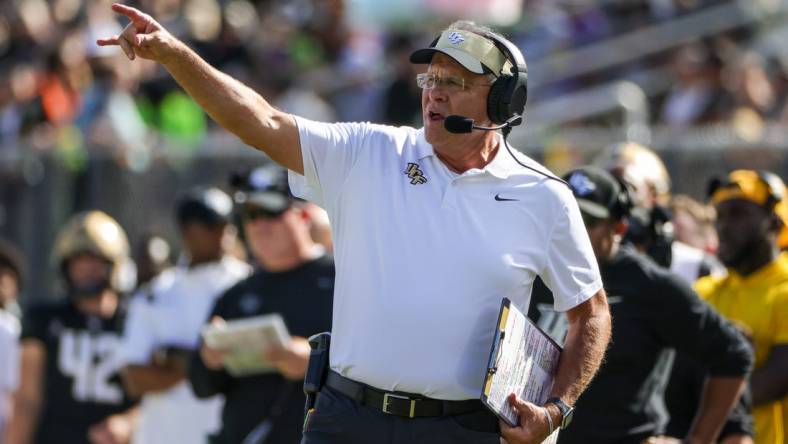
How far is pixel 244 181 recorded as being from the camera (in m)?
7.87

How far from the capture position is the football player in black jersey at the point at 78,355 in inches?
357

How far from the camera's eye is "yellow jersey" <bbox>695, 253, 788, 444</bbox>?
7.04 m

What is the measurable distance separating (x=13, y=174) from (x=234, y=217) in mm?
4693

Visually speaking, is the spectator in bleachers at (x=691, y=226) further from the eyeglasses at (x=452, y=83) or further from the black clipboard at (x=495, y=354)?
the black clipboard at (x=495, y=354)

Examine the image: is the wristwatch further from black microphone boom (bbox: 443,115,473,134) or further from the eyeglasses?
the eyeglasses

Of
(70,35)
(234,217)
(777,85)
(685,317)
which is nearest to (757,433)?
(685,317)

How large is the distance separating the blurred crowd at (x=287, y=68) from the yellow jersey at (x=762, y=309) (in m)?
4.59

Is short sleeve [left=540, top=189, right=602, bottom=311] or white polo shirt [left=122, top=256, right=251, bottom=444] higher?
short sleeve [left=540, top=189, right=602, bottom=311]

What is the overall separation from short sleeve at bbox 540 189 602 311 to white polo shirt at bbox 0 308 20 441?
5.03 metres

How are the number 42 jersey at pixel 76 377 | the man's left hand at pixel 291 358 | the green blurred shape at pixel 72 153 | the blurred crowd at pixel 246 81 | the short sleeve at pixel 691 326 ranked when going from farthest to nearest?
the green blurred shape at pixel 72 153 → the blurred crowd at pixel 246 81 → the number 42 jersey at pixel 76 377 → the man's left hand at pixel 291 358 → the short sleeve at pixel 691 326

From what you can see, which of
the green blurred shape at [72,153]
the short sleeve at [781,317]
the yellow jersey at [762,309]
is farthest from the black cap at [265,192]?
the green blurred shape at [72,153]

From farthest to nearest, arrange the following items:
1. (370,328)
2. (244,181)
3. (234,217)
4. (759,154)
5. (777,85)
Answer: (777,85) → (759,154) → (234,217) → (244,181) → (370,328)

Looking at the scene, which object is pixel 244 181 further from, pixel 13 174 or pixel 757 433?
pixel 13 174

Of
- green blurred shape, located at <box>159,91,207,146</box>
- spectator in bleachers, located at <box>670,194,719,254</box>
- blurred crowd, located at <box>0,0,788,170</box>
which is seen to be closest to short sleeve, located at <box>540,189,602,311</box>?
spectator in bleachers, located at <box>670,194,719,254</box>
